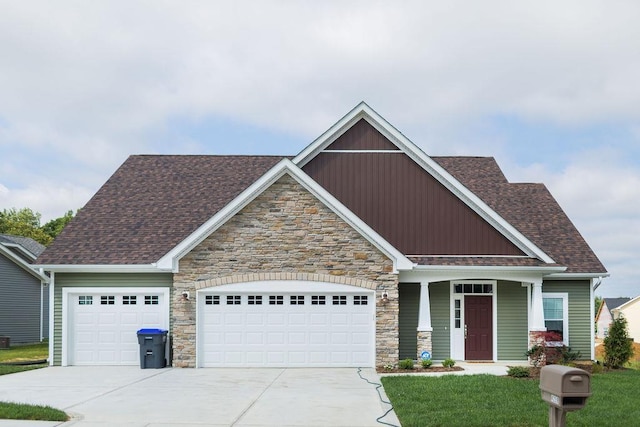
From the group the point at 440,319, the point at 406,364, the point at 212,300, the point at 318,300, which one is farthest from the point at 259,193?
the point at 440,319

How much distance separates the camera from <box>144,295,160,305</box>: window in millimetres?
22344

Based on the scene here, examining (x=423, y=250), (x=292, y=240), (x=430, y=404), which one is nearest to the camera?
(x=430, y=404)

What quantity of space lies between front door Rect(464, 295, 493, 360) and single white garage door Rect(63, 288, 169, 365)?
29.2 ft

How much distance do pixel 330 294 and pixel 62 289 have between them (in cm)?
781

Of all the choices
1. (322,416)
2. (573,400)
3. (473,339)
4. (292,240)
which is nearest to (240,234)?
(292,240)

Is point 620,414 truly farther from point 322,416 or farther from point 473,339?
point 473,339

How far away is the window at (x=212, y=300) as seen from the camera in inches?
846

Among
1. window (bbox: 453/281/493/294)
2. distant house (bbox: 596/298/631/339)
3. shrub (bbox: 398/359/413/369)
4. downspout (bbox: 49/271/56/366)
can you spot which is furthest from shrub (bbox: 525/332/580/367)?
distant house (bbox: 596/298/631/339)

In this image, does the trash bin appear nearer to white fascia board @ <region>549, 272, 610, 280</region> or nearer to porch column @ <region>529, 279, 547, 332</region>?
porch column @ <region>529, 279, 547, 332</region>

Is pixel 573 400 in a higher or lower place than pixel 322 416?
higher

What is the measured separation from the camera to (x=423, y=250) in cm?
2306

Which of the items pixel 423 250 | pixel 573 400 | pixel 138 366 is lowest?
pixel 138 366

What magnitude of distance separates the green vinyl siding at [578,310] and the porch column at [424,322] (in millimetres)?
4449

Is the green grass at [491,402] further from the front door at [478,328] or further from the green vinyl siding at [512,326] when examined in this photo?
the front door at [478,328]
